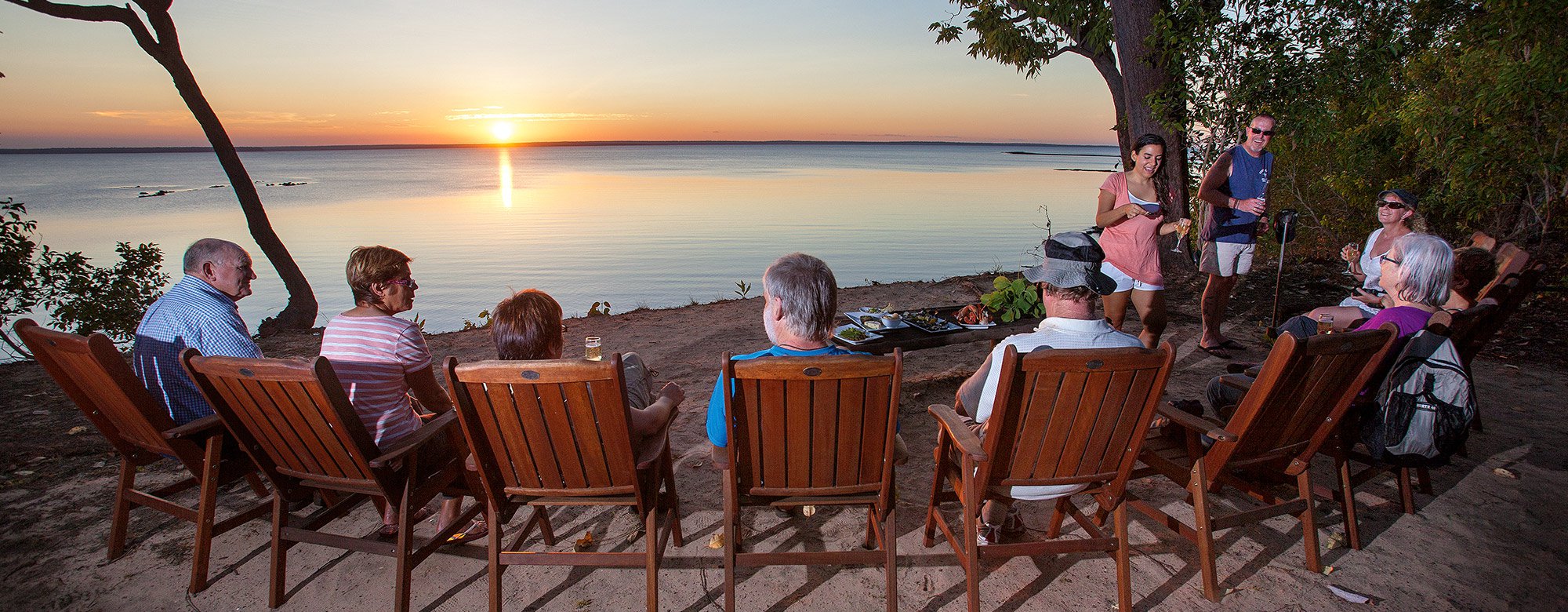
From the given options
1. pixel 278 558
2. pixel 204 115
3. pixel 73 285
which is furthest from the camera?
pixel 204 115

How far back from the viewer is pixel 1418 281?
8.69 feet

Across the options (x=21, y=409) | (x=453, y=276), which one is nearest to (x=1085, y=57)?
(x=453, y=276)

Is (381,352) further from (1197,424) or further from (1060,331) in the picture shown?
(1197,424)

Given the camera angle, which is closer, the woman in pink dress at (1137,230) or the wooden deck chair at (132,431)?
the wooden deck chair at (132,431)

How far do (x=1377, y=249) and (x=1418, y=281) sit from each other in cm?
202

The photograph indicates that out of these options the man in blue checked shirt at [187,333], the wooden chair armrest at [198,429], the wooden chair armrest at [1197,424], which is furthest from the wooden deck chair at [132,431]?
the wooden chair armrest at [1197,424]

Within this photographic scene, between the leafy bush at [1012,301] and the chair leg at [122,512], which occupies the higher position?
the leafy bush at [1012,301]

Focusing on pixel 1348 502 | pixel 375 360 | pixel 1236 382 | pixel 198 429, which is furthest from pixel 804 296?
pixel 1348 502

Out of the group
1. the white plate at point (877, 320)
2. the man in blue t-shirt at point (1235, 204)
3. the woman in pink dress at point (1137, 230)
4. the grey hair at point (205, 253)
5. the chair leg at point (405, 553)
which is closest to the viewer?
the chair leg at point (405, 553)

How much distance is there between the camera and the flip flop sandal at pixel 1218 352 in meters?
5.27

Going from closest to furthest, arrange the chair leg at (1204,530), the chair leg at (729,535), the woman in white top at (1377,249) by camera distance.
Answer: the chair leg at (729,535)
the chair leg at (1204,530)
the woman in white top at (1377,249)

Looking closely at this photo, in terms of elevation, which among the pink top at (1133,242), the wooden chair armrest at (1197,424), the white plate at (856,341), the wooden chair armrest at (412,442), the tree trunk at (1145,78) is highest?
the tree trunk at (1145,78)

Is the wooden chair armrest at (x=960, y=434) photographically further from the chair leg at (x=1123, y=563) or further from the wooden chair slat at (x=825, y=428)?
the chair leg at (x=1123, y=563)

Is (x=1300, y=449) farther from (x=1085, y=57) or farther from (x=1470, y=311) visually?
(x=1085, y=57)
